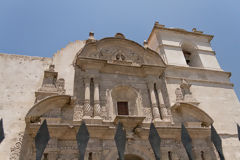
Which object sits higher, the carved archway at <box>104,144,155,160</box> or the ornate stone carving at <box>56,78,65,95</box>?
the ornate stone carving at <box>56,78,65,95</box>

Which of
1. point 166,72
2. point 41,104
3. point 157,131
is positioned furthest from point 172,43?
point 41,104

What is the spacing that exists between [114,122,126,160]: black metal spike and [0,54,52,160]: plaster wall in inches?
124

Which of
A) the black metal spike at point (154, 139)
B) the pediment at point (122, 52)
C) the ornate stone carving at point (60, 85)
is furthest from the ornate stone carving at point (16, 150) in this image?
the pediment at point (122, 52)

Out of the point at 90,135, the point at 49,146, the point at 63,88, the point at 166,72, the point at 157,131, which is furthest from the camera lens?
the point at 166,72

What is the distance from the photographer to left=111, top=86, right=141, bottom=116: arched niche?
835 cm

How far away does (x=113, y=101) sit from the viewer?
332 inches

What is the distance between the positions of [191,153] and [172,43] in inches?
248

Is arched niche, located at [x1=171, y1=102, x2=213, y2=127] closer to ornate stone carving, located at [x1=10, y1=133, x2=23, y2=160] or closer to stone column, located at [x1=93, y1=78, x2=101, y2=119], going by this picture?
stone column, located at [x1=93, y1=78, x2=101, y2=119]

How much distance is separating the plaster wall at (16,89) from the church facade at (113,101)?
3cm

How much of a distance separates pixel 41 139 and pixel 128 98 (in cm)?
388

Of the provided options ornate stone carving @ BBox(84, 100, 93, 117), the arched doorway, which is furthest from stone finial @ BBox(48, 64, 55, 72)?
the arched doorway

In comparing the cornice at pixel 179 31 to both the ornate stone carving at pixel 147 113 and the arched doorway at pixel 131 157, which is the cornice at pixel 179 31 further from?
the arched doorway at pixel 131 157

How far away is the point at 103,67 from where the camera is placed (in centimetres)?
888

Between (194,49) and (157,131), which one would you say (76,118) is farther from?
(194,49)
